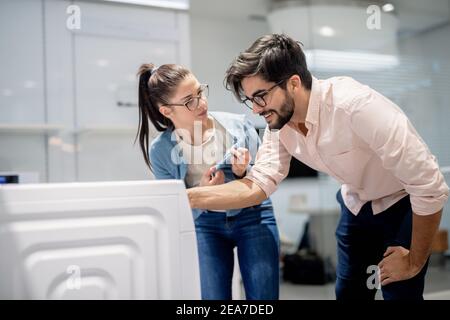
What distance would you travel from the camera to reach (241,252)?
1469 mm

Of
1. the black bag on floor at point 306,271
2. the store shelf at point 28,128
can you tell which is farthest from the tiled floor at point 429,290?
the store shelf at point 28,128

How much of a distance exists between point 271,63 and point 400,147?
38cm

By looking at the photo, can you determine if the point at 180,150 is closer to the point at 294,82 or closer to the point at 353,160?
the point at 294,82

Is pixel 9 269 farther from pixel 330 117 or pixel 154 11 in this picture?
pixel 154 11

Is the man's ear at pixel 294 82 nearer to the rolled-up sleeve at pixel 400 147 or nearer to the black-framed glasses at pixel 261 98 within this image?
the black-framed glasses at pixel 261 98

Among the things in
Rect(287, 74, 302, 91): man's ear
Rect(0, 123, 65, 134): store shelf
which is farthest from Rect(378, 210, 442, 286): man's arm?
Rect(0, 123, 65, 134): store shelf

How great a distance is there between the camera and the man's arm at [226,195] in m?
1.35

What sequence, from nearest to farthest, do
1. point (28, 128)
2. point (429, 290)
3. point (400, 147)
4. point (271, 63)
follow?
point (400, 147) < point (271, 63) < point (28, 128) < point (429, 290)

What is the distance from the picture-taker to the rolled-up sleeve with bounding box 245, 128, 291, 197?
1.40m

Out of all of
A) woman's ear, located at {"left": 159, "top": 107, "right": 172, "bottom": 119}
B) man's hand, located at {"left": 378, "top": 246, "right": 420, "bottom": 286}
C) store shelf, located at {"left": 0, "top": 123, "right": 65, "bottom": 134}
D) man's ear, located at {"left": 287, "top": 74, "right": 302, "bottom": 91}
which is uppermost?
man's ear, located at {"left": 287, "top": 74, "right": 302, "bottom": 91}

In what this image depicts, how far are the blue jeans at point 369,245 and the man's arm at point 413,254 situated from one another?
0.06ft

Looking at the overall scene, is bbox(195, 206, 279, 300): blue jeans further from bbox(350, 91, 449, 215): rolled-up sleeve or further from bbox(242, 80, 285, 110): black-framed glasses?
bbox(350, 91, 449, 215): rolled-up sleeve

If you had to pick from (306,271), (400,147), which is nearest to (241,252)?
(400,147)

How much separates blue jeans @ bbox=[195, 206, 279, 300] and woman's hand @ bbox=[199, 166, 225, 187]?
0.30 feet
